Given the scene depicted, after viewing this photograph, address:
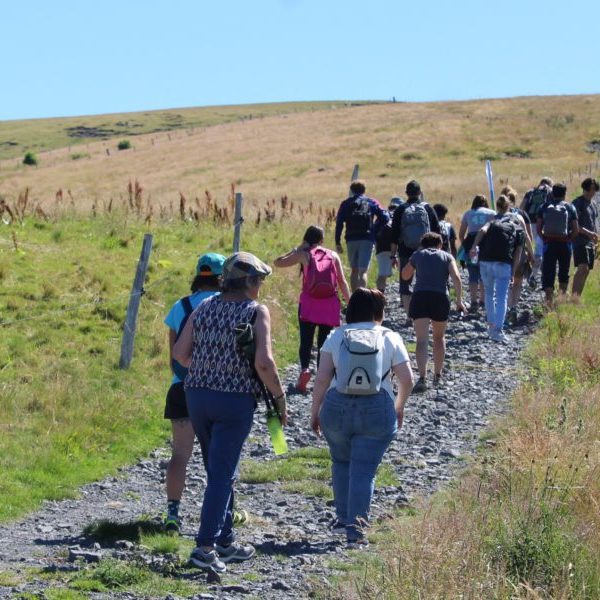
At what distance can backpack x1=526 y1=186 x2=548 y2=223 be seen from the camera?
19.9 m

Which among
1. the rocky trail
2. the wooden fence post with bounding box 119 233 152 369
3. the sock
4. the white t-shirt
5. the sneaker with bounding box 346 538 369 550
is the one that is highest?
the white t-shirt

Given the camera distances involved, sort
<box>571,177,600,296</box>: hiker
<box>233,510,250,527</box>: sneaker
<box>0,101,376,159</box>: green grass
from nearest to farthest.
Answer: <box>233,510,250,527</box>: sneaker → <box>571,177,600,296</box>: hiker → <box>0,101,376,159</box>: green grass

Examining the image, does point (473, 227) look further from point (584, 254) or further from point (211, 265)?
point (211, 265)

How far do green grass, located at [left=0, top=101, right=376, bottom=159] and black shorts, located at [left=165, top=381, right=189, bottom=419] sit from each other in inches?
4171

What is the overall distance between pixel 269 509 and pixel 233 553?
5.02ft

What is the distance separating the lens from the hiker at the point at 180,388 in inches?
308

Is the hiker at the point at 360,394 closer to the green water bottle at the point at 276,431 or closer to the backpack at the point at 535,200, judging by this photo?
the green water bottle at the point at 276,431

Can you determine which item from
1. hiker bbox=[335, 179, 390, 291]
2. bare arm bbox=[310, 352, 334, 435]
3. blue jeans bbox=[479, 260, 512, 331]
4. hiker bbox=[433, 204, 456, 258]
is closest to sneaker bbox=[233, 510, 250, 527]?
bare arm bbox=[310, 352, 334, 435]

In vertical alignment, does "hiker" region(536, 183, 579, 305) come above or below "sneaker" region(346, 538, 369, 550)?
above

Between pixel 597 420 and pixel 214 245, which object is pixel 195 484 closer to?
pixel 597 420

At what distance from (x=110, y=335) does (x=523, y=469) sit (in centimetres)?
724

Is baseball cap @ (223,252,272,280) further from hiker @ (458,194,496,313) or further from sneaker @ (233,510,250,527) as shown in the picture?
hiker @ (458,194,496,313)

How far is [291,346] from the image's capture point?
629 inches

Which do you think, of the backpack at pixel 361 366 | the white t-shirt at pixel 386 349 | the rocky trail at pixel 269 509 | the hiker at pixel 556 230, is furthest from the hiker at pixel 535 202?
the backpack at pixel 361 366
